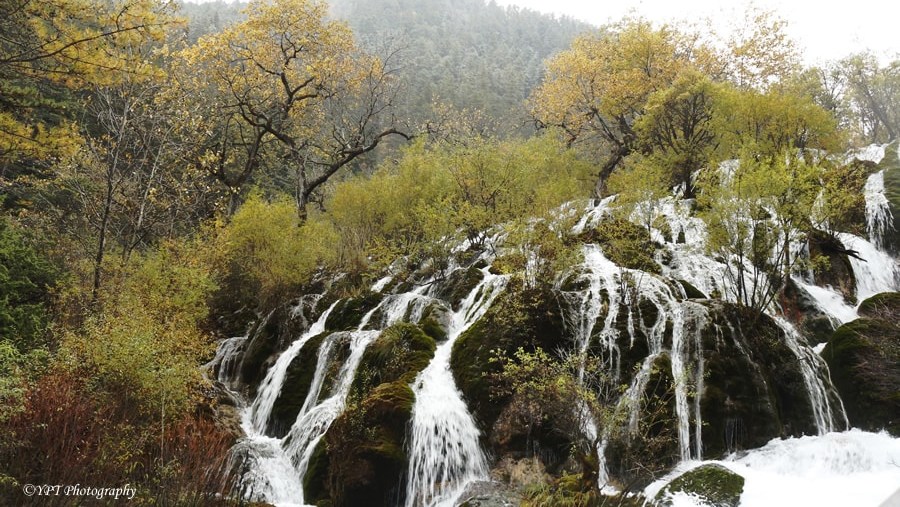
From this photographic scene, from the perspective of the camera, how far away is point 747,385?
34.9 ft

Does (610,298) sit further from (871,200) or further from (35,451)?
(871,200)

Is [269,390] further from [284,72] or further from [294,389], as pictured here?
[284,72]

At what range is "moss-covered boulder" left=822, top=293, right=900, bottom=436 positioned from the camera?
1033 centimetres

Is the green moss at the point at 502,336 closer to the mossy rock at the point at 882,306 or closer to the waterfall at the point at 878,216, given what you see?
the mossy rock at the point at 882,306

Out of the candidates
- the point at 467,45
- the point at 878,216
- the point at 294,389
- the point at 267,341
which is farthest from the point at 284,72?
the point at 467,45

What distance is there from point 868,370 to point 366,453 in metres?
10.8

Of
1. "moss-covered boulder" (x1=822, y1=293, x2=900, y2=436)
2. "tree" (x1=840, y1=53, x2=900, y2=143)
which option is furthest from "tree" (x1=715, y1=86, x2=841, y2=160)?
"tree" (x1=840, y1=53, x2=900, y2=143)

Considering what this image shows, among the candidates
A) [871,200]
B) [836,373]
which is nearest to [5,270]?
[836,373]

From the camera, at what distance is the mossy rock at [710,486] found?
841 cm

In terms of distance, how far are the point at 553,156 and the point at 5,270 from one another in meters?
24.1

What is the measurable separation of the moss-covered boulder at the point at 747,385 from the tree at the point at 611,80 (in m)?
18.2

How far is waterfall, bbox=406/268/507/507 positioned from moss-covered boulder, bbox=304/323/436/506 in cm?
23

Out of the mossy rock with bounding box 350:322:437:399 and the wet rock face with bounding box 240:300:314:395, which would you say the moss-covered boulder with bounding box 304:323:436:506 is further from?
the wet rock face with bounding box 240:300:314:395
